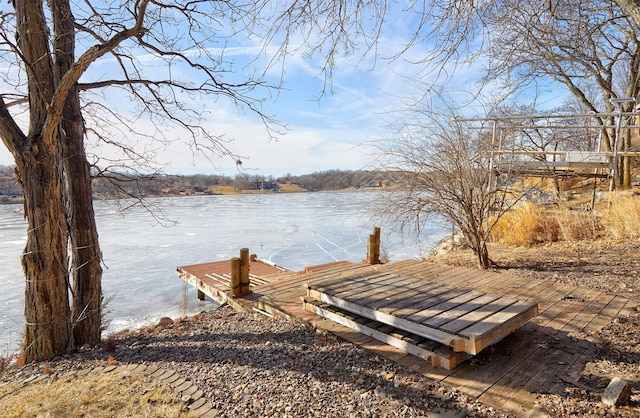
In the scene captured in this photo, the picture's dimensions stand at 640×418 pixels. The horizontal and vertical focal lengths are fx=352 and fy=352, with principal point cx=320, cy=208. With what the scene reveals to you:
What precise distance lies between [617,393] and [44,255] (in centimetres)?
461

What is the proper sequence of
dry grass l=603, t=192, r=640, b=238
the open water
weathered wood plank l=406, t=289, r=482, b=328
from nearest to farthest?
weathered wood plank l=406, t=289, r=482, b=328, the open water, dry grass l=603, t=192, r=640, b=238

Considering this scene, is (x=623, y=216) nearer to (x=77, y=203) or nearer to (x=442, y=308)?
(x=442, y=308)

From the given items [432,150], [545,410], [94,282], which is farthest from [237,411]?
[432,150]

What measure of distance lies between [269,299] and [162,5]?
3.46 metres

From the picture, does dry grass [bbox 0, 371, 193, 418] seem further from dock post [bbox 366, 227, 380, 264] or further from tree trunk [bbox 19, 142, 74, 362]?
dock post [bbox 366, 227, 380, 264]

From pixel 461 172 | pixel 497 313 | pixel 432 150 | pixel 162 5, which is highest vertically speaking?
pixel 162 5

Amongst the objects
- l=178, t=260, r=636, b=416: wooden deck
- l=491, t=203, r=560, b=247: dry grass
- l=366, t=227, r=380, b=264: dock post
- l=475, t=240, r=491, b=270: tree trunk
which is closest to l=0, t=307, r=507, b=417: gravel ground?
l=178, t=260, r=636, b=416: wooden deck

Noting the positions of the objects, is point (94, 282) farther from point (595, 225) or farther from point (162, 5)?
point (595, 225)

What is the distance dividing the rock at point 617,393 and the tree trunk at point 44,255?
4.45 metres

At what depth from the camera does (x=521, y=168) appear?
19.9ft

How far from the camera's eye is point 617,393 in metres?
2.11

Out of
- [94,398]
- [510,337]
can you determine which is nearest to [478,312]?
[510,337]

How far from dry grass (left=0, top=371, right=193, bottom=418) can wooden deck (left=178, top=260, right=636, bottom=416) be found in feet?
4.95

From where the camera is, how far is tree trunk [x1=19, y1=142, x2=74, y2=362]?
3281mm
